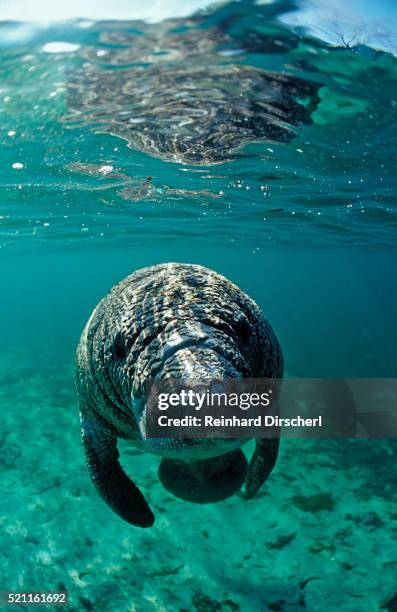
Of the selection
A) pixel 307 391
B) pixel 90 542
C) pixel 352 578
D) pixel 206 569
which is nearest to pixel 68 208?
pixel 307 391

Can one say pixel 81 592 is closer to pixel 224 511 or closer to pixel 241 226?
pixel 224 511

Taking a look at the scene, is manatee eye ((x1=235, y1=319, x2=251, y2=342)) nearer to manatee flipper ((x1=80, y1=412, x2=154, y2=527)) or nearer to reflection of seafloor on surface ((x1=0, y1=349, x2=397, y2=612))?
manatee flipper ((x1=80, y1=412, x2=154, y2=527))

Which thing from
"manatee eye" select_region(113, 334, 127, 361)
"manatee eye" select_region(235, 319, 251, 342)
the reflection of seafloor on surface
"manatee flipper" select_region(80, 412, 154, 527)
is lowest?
the reflection of seafloor on surface

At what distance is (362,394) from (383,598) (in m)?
11.9

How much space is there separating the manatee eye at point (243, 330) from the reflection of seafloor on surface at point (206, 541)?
5.20m

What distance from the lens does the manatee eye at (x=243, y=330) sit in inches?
116

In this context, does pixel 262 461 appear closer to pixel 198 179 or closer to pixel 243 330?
pixel 243 330

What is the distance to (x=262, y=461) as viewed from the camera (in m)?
4.35

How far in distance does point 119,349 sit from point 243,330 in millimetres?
920

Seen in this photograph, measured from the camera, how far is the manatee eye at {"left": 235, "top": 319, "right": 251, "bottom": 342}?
295 centimetres

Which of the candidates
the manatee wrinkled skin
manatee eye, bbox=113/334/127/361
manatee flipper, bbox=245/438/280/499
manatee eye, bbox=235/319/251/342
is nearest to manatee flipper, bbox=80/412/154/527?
the manatee wrinkled skin

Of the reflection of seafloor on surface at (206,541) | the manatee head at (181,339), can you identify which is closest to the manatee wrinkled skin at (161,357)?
the manatee head at (181,339)

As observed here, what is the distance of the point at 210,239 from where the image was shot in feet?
102

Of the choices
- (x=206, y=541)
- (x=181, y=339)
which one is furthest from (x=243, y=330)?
(x=206, y=541)
